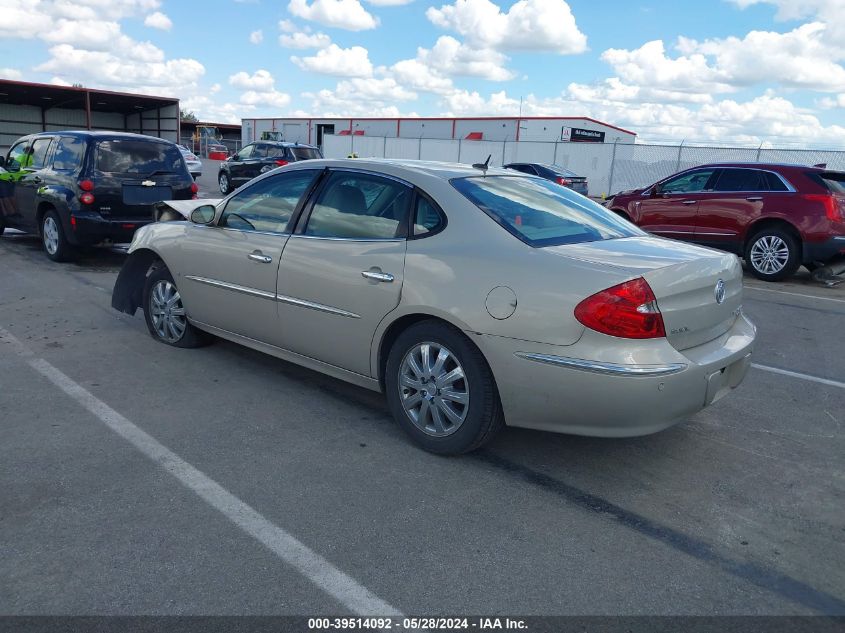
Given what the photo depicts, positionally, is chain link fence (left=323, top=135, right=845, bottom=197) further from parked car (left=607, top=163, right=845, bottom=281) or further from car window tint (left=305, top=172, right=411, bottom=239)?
car window tint (left=305, top=172, right=411, bottom=239)

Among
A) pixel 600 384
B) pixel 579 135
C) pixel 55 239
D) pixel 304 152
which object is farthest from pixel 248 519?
pixel 579 135

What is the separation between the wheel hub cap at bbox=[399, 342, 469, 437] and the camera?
3711 millimetres

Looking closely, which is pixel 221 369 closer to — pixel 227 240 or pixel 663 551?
pixel 227 240

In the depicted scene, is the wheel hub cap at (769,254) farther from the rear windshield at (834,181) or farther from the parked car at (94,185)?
the parked car at (94,185)

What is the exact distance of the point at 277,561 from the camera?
285 cm

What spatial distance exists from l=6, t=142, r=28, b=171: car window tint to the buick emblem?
391 inches

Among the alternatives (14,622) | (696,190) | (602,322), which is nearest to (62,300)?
(14,622)

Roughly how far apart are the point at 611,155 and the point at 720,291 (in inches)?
981

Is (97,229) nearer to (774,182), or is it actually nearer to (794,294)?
(794,294)

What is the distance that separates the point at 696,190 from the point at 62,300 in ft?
29.9

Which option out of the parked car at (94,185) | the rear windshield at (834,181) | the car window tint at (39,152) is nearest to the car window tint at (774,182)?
the rear windshield at (834,181)

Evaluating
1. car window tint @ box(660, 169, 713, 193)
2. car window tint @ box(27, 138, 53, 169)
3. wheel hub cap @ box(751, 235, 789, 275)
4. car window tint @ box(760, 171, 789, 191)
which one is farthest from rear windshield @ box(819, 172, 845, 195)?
car window tint @ box(27, 138, 53, 169)

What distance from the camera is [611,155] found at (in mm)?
27266

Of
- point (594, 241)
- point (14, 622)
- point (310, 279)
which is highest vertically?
point (594, 241)
